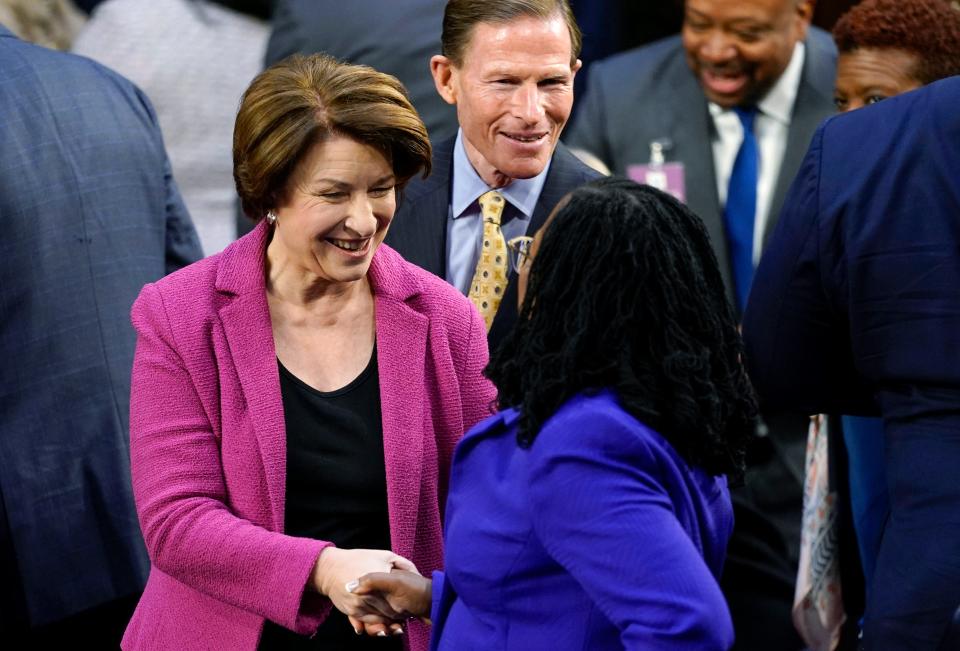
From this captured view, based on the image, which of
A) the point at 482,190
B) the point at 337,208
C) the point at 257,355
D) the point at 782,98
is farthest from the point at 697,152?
the point at 257,355

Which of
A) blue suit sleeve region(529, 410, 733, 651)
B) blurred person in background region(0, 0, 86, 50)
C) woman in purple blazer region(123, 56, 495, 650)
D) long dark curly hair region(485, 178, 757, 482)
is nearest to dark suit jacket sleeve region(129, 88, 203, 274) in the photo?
blurred person in background region(0, 0, 86, 50)

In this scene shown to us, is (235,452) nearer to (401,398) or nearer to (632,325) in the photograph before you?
(401,398)

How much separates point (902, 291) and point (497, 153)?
879mm

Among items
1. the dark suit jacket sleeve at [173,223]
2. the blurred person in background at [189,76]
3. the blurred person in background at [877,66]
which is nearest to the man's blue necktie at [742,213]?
the blurred person in background at [877,66]

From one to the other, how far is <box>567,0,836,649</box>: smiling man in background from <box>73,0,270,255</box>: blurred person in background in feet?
3.48

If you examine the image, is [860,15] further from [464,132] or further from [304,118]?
[304,118]

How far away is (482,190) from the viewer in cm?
305

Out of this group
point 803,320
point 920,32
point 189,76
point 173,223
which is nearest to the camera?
point 803,320

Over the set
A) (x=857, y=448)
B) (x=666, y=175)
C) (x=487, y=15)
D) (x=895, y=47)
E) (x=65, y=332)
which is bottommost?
(x=857, y=448)

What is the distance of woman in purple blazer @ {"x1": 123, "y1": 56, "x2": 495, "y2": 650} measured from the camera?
233 centimetres

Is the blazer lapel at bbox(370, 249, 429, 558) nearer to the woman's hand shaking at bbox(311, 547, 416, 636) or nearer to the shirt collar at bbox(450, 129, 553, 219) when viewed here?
the woman's hand shaking at bbox(311, 547, 416, 636)

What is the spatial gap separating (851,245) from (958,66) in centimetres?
98

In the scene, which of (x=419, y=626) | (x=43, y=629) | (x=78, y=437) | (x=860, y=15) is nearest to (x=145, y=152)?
(x=78, y=437)

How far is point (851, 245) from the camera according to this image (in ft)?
8.64
